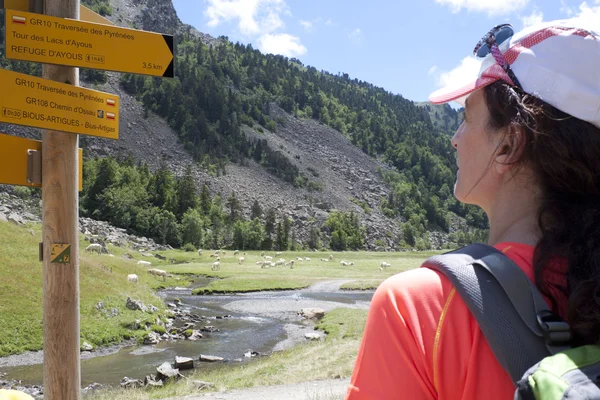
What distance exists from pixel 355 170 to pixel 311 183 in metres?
31.6

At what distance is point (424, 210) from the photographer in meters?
188

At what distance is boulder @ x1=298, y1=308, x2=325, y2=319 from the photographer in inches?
1254

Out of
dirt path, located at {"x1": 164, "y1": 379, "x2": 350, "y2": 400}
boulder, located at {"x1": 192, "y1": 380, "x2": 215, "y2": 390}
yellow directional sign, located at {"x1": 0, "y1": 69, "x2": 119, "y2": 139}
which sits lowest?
boulder, located at {"x1": 192, "y1": 380, "x2": 215, "y2": 390}

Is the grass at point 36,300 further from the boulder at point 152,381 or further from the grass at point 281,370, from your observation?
the grass at point 281,370

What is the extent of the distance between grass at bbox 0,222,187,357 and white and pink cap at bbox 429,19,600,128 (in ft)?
73.0

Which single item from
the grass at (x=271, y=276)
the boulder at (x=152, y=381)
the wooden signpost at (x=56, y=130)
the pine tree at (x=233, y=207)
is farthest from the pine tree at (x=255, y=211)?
the wooden signpost at (x=56, y=130)

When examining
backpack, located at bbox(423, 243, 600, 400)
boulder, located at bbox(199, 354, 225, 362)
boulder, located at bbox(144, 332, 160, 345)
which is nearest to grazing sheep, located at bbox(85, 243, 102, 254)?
boulder, located at bbox(144, 332, 160, 345)

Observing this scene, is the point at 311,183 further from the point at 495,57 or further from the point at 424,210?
the point at 495,57

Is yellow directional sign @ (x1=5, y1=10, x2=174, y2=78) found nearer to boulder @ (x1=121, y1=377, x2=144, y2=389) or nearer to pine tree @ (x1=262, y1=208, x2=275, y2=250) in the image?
boulder @ (x1=121, y1=377, x2=144, y2=389)

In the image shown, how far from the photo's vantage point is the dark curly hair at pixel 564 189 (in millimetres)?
1374

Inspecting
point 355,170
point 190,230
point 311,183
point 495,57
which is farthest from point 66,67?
point 355,170

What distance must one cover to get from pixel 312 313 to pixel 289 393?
20506 millimetres

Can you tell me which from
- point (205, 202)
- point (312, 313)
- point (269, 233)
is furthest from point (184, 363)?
point (205, 202)

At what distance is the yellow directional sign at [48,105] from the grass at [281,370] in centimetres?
889
